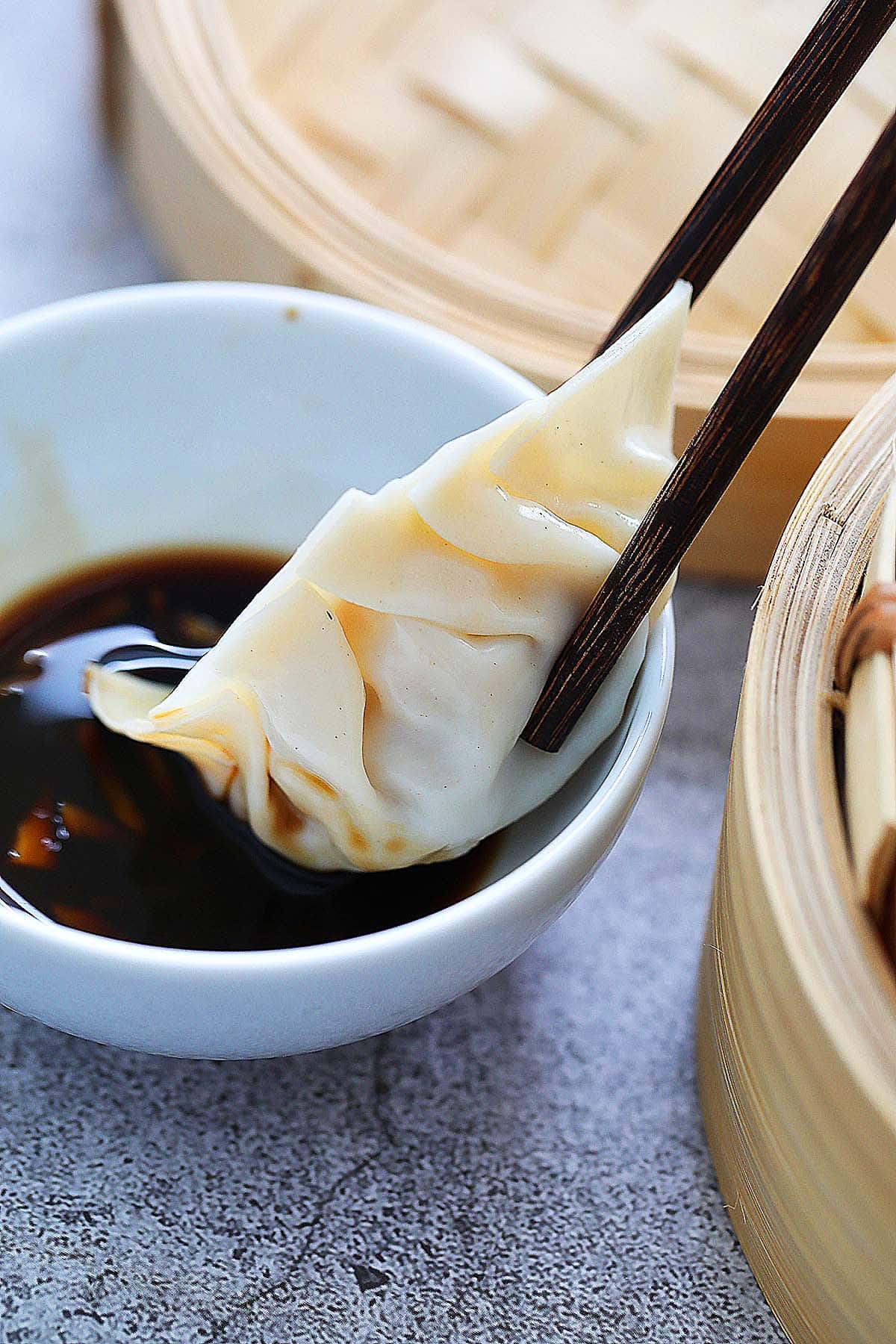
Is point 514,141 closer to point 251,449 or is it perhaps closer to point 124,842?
point 251,449

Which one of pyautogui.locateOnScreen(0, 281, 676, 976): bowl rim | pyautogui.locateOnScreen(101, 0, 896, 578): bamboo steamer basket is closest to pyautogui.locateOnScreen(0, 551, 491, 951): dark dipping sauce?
pyautogui.locateOnScreen(0, 281, 676, 976): bowl rim

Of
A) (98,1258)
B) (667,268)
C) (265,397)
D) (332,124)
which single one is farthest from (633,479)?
(332,124)

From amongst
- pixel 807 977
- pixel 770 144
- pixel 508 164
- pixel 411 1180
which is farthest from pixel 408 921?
pixel 508 164

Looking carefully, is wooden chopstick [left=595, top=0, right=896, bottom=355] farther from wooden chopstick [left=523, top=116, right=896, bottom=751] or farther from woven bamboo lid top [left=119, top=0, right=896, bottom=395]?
woven bamboo lid top [left=119, top=0, right=896, bottom=395]

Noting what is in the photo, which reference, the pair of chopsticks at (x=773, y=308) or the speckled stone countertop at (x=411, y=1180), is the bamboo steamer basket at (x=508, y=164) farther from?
the speckled stone countertop at (x=411, y=1180)

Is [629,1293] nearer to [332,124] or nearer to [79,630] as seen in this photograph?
[79,630]
